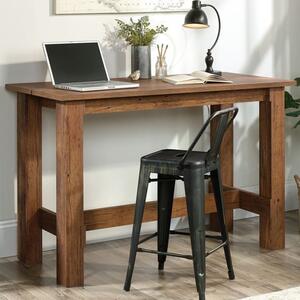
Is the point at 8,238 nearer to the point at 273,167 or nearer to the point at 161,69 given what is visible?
the point at 161,69

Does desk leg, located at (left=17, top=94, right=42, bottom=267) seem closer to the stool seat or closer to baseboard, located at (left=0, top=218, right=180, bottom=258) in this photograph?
baseboard, located at (left=0, top=218, right=180, bottom=258)

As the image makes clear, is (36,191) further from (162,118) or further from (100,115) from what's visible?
(162,118)

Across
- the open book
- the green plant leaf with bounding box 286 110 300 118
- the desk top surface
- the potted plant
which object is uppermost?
the potted plant

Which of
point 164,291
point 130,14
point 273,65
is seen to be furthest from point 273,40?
point 164,291

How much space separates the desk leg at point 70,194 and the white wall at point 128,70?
1.88 ft

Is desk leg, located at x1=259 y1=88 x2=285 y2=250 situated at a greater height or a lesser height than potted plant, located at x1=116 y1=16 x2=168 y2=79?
lesser

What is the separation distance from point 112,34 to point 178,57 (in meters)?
0.46

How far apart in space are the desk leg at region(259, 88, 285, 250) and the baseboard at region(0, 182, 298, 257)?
2.13 feet

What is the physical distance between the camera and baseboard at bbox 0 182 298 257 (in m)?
4.50

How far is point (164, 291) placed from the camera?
392cm

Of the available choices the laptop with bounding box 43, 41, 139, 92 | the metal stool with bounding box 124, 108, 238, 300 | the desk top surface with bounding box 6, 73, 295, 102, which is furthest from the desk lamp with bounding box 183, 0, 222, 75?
the metal stool with bounding box 124, 108, 238, 300

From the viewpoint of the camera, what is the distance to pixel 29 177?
437 cm

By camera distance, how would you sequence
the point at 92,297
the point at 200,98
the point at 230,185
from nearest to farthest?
the point at 92,297
the point at 200,98
the point at 230,185

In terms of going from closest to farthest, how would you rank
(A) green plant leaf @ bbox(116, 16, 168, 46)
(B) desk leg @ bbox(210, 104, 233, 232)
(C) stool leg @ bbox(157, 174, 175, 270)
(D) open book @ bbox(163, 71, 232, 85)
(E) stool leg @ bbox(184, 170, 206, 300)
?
(E) stool leg @ bbox(184, 170, 206, 300) → (C) stool leg @ bbox(157, 174, 175, 270) → (D) open book @ bbox(163, 71, 232, 85) → (A) green plant leaf @ bbox(116, 16, 168, 46) → (B) desk leg @ bbox(210, 104, 233, 232)
